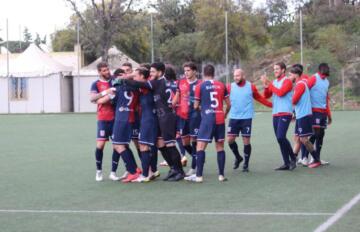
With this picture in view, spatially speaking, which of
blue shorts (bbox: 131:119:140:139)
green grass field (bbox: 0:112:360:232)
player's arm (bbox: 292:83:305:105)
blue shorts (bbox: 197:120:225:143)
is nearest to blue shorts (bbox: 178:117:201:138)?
green grass field (bbox: 0:112:360:232)

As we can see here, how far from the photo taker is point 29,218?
8.08 metres

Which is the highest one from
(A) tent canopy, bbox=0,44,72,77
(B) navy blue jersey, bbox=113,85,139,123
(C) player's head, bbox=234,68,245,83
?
(A) tent canopy, bbox=0,44,72,77

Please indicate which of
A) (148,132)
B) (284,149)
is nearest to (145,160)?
(148,132)

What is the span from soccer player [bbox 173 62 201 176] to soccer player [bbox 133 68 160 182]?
97 cm

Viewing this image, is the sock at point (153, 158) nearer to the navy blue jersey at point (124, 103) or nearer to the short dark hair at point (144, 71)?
the navy blue jersey at point (124, 103)

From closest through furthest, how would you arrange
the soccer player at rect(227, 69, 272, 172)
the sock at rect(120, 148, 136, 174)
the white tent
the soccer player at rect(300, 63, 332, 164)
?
the sock at rect(120, 148, 136, 174), the soccer player at rect(227, 69, 272, 172), the soccer player at rect(300, 63, 332, 164), the white tent

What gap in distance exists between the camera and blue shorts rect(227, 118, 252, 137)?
39.3 ft

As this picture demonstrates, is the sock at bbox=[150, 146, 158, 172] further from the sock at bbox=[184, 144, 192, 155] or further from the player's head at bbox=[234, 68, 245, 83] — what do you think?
the player's head at bbox=[234, 68, 245, 83]

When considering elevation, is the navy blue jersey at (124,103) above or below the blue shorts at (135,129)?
above

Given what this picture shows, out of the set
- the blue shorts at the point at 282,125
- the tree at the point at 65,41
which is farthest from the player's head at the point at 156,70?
the tree at the point at 65,41

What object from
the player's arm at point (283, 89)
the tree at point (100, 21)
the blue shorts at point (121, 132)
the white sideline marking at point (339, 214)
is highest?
the tree at point (100, 21)

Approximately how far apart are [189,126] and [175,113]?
42.2 inches

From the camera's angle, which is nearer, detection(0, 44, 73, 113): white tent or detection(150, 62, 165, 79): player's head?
detection(150, 62, 165, 79): player's head

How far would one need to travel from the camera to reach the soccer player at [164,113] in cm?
1075
